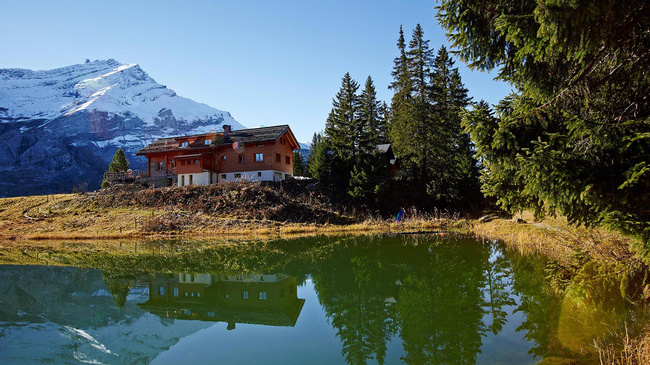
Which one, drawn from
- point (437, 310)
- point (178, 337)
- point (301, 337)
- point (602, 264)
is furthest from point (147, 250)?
point (602, 264)

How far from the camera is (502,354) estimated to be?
6.31 m

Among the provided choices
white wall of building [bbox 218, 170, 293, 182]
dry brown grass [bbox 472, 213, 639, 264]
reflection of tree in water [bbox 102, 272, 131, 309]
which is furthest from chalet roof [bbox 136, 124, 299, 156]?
reflection of tree in water [bbox 102, 272, 131, 309]

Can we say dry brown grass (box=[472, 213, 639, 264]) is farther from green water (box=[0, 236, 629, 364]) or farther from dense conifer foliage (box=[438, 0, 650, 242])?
green water (box=[0, 236, 629, 364])

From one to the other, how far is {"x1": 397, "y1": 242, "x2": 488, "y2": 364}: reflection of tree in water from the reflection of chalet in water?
3028 mm

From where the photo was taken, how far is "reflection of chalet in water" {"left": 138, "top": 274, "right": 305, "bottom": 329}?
9250mm

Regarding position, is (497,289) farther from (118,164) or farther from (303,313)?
(118,164)

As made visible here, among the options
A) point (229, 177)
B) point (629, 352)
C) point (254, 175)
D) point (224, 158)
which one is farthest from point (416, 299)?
point (224, 158)

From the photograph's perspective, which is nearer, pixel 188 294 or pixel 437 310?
pixel 437 310

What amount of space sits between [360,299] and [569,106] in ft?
22.5

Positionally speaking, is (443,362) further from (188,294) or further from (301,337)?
(188,294)

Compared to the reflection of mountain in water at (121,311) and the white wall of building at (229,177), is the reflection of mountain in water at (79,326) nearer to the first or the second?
the reflection of mountain in water at (121,311)

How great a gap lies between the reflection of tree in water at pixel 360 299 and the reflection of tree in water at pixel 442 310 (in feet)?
1.44

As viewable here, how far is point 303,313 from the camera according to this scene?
9414 millimetres

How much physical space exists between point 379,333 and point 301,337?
1.66 m
